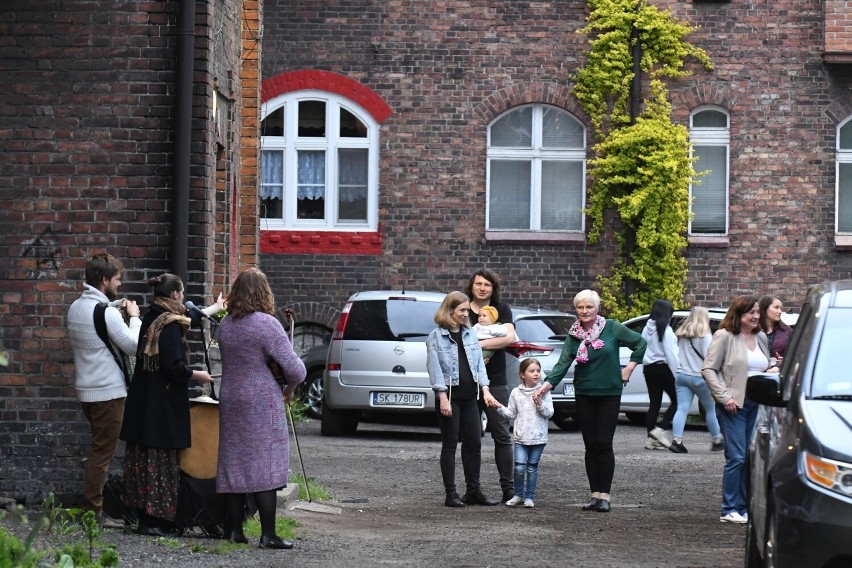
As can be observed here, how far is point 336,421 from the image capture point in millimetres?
18844

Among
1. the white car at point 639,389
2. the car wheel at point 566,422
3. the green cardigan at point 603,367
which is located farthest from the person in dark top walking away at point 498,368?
the white car at point 639,389

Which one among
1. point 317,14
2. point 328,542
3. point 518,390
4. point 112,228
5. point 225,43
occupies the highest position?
point 317,14

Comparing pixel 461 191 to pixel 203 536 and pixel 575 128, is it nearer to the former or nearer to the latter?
pixel 575 128

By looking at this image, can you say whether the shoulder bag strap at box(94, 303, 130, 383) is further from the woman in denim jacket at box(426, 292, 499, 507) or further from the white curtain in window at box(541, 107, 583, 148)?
the white curtain in window at box(541, 107, 583, 148)

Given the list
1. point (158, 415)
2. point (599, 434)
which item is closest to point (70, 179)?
point (158, 415)

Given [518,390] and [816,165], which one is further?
[816,165]

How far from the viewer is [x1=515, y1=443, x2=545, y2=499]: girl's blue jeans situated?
41.0 feet

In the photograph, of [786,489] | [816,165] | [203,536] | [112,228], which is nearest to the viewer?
[786,489]

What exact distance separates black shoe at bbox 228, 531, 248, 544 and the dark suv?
313 cm

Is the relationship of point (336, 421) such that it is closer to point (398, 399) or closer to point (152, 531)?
point (398, 399)

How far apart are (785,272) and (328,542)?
1584cm

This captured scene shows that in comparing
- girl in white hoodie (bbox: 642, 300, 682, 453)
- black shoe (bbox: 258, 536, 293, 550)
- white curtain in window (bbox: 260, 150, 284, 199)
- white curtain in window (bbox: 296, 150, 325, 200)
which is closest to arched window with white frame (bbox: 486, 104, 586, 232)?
white curtain in window (bbox: 296, 150, 325, 200)

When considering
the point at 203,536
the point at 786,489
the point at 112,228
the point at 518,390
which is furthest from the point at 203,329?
the point at 786,489

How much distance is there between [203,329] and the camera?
1150cm
